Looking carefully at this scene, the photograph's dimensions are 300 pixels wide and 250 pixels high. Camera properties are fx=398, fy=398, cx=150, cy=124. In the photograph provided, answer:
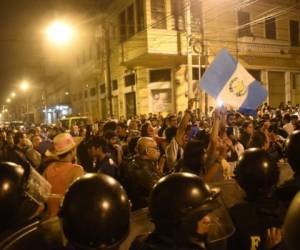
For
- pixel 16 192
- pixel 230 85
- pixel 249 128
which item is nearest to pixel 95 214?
pixel 16 192

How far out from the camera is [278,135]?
9.42 m

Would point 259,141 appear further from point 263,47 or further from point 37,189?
point 263,47

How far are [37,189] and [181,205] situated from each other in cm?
156

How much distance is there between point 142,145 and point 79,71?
111ft

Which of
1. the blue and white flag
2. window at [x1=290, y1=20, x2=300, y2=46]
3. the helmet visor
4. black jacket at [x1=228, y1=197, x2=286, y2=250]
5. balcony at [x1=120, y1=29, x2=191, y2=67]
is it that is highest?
window at [x1=290, y1=20, x2=300, y2=46]

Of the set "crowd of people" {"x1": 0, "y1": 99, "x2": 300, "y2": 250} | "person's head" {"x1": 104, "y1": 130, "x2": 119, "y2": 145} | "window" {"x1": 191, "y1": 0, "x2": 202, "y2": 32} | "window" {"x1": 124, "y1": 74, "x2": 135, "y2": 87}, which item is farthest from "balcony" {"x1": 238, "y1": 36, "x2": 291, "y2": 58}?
"crowd of people" {"x1": 0, "y1": 99, "x2": 300, "y2": 250}

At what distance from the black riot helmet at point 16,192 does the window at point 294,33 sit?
27179 mm

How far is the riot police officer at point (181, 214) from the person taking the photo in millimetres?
2316

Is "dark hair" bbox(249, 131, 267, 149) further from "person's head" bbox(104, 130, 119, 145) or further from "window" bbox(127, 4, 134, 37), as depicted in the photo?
"window" bbox(127, 4, 134, 37)

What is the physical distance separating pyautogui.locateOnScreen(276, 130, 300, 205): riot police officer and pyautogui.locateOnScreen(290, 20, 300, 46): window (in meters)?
26.0

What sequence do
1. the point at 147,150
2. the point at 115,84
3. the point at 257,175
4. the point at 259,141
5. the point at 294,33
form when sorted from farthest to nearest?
the point at 294,33
the point at 115,84
the point at 259,141
the point at 147,150
the point at 257,175

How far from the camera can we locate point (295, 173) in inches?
140

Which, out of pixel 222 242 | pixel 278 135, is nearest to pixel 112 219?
pixel 222 242

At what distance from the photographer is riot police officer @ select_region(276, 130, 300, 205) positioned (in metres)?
3.18
